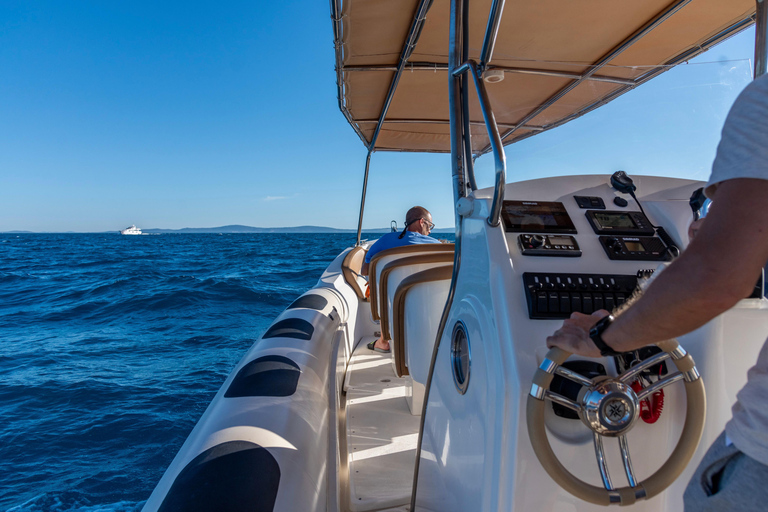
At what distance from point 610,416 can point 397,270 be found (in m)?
1.28

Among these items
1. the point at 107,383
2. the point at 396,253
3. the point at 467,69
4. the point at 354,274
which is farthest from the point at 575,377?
the point at 107,383

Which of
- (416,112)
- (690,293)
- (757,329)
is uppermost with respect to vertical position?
(416,112)

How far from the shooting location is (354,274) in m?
4.17

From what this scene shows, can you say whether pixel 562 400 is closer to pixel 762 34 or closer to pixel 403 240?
pixel 762 34

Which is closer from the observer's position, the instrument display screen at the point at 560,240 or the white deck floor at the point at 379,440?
the instrument display screen at the point at 560,240

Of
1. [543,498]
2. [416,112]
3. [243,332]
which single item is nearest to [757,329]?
[543,498]

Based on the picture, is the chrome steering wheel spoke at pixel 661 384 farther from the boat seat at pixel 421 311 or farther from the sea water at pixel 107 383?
the sea water at pixel 107 383

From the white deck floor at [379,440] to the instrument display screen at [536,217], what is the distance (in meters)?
1.16

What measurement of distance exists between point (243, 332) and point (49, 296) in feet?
20.8

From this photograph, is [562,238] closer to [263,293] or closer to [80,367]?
[80,367]

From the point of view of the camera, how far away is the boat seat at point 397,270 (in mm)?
1803

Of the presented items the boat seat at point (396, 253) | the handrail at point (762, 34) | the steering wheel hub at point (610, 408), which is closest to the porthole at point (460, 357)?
the steering wheel hub at point (610, 408)

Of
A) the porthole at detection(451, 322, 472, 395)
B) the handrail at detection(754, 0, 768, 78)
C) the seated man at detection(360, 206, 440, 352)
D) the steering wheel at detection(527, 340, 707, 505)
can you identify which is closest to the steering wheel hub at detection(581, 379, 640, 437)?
the steering wheel at detection(527, 340, 707, 505)

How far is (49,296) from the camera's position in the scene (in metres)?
9.42
